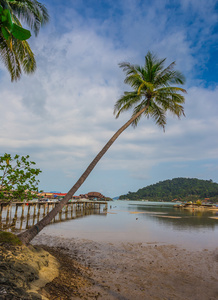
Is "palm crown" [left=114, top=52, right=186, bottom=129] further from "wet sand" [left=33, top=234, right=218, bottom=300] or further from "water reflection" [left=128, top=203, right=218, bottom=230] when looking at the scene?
"water reflection" [left=128, top=203, right=218, bottom=230]

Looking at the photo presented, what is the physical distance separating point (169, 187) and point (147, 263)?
19807 centimetres

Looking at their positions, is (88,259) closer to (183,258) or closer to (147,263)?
(147,263)

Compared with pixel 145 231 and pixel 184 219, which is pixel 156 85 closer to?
pixel 145 231

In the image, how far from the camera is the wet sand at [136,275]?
18.3 feet

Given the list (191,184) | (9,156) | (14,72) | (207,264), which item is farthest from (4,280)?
(191,184)

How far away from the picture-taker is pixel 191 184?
182 m

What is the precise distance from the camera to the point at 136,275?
744 cm

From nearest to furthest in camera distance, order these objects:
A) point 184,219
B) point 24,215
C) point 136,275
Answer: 1. point 136,275
2. point 24,215
3. point 184,219

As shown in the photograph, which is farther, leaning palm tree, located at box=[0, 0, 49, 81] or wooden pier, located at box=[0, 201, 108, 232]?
wooden pier, located at box=[0, 201, 108, 232]

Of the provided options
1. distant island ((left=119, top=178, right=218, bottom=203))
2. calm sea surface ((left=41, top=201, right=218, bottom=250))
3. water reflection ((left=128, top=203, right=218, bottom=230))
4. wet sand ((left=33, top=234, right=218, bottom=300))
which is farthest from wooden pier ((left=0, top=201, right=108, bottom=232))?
distant island ((left=119, top=178, right=218, bottom=203))

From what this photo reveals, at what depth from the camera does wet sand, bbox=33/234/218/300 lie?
558 cm

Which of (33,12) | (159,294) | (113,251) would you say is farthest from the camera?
(113,251)

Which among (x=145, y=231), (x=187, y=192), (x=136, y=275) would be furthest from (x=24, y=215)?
(x=187, y=192)

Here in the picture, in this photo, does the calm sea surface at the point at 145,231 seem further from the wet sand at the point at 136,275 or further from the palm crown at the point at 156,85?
the palm crown at the point at 156,85
